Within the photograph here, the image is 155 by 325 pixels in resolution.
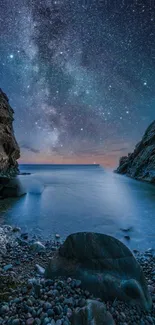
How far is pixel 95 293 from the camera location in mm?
2648

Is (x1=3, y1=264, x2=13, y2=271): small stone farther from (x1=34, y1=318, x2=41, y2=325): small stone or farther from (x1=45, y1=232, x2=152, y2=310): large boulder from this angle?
(x1=34, y1=318, x2=41, y2=325): small stone

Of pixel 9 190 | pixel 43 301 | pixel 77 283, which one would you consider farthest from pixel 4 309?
pixel 9 190

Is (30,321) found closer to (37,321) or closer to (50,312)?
(37,321)

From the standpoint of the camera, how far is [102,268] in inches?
117

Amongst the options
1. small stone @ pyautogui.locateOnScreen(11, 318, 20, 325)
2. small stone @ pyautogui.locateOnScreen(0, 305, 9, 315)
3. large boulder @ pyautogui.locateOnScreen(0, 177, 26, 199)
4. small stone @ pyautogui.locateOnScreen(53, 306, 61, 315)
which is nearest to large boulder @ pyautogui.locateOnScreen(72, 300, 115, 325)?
small stone @ pyautogui.locateOnScreen(53, 306, 61, 315)

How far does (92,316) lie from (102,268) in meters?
0.98

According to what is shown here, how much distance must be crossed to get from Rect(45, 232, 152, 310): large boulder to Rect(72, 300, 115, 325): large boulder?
1.71 feet

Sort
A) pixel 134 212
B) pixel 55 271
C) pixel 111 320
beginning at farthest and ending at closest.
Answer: pixel 134 212, pixel 55 271, pixel 111 320

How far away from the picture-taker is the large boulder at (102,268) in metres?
2.60

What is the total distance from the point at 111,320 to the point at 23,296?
4.86 feet

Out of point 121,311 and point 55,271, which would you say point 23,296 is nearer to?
point 55,271

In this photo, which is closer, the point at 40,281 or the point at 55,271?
the point at 40,281

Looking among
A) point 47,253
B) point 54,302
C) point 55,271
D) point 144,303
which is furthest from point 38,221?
point 144,303

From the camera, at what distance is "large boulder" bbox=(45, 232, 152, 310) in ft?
8.52
